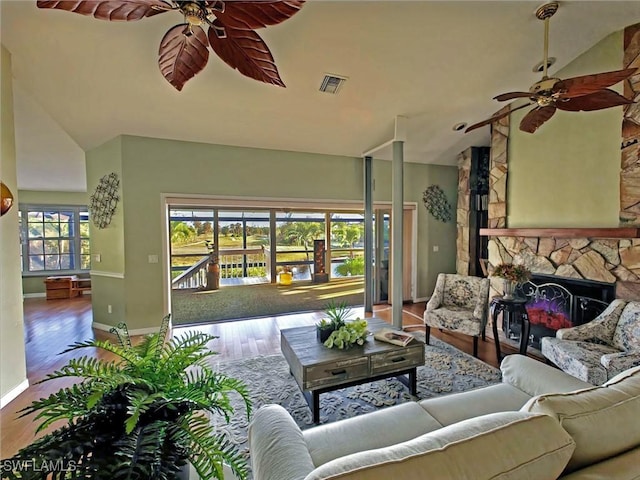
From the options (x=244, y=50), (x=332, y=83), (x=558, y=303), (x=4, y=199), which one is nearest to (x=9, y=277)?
(x=4, y=199)

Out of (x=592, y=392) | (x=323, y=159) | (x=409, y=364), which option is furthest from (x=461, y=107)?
(x=592, y=392)

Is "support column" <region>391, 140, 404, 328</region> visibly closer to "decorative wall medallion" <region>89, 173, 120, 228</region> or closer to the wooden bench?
"decorative wall medallion" <region>89, 173, 120, 228</region>

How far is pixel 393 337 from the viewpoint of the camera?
101 inches

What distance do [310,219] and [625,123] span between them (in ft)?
24.1

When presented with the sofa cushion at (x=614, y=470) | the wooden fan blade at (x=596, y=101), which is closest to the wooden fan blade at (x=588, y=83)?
the wooden fan blade at (x=596, y=101)

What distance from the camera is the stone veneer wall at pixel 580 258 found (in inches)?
116

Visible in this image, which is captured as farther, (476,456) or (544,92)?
(544,92)

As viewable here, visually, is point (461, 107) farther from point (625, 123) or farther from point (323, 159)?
point (323, 159)

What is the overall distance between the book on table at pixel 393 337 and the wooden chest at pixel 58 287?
6916mm

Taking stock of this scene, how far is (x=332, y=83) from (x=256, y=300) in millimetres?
4769

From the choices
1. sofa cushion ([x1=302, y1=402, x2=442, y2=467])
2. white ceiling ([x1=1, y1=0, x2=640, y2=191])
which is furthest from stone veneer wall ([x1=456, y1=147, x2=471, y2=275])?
sofa cushion ([x1=302, y1=402, x2=442, y2=467])

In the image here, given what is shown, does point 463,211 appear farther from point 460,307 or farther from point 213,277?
point 213,277

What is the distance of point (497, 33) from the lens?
3.00 metres

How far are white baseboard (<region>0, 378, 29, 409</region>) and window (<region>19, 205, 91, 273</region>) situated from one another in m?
4.50
